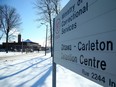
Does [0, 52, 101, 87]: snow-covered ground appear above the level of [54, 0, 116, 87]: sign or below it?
below

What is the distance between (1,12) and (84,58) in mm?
46489

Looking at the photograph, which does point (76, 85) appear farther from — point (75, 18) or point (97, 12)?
point (97, 12)

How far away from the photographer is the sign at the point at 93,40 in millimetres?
2092

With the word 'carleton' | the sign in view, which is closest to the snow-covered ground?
the sign

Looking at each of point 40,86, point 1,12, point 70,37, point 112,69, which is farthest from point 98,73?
point 1,12

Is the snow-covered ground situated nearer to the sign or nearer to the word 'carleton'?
the sign

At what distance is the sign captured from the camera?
209cm

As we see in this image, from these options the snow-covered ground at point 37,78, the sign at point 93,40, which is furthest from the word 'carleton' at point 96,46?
the snow-covered ground at point 37,78

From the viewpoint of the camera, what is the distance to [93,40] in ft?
8.29

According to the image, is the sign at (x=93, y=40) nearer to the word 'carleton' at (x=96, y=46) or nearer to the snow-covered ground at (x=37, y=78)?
the word 'carleton' at (x=96, y=46)

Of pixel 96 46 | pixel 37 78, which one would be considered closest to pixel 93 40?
pixel 96 46

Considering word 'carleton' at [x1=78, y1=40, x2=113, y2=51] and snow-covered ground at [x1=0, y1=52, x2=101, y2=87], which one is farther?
snow-covered ground at [x1=0, y1=52, x2=101, y2=87]

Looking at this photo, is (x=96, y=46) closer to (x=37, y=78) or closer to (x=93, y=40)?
(x=93, y=40)

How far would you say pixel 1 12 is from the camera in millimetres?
46750
